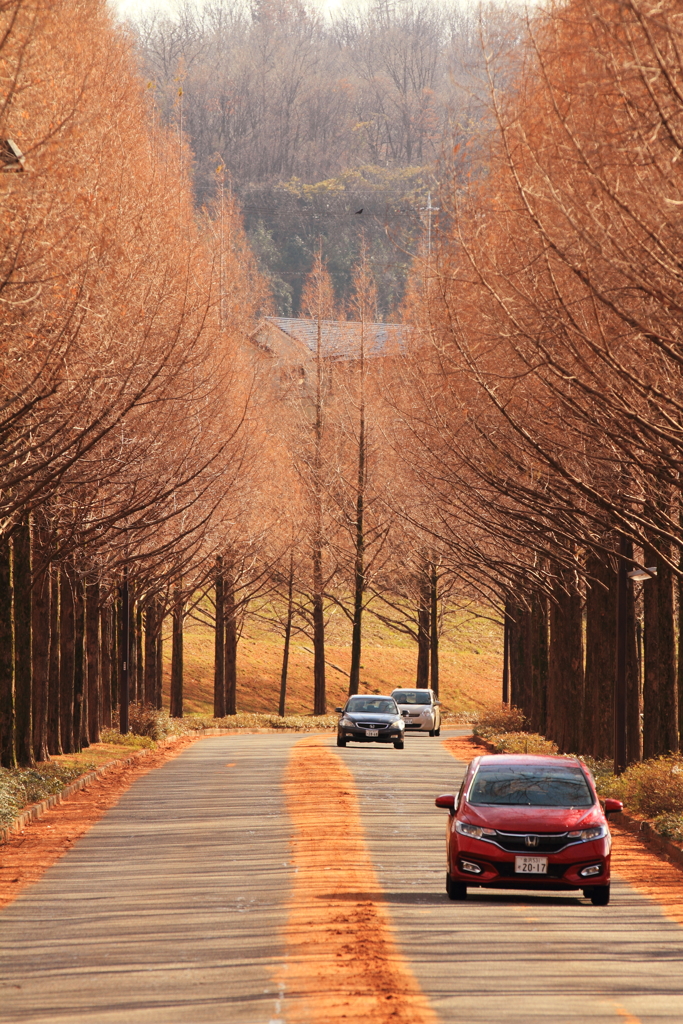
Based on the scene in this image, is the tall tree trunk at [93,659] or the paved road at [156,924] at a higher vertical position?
the tall tree trunk at [93,659]

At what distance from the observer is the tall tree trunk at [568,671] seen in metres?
29.7

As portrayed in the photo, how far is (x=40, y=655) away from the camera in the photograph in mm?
26922

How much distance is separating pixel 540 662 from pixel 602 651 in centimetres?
1079

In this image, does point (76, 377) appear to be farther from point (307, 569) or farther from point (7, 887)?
point (307, 569)

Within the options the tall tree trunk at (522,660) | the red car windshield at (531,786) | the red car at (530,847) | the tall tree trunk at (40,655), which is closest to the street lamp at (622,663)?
the red car windshield at (531,786)

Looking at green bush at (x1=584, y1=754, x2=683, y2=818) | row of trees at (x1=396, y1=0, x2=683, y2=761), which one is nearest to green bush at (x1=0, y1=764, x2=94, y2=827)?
row of trees at (x1=396, y1=0, x2=683, y2=761)

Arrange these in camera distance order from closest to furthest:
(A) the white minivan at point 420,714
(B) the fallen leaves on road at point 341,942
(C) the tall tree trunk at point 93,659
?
(B) the fallen leaves on road at point 341,942, (C) the tall tree trunk at point 93,659, (A) the white minivan at point 420,714

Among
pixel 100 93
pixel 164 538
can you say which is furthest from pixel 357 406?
pixel 100 93

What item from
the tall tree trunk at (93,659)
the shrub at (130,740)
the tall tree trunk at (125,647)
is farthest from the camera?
the shrub at (130,740)

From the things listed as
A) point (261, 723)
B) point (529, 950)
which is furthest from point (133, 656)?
point (529, 950)

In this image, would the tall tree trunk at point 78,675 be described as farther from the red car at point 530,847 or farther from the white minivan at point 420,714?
the red car at point 530,847

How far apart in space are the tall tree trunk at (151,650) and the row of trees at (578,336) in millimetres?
14732

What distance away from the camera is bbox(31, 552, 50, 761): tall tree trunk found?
26219 millimetres

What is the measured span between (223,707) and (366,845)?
34.8 metres
